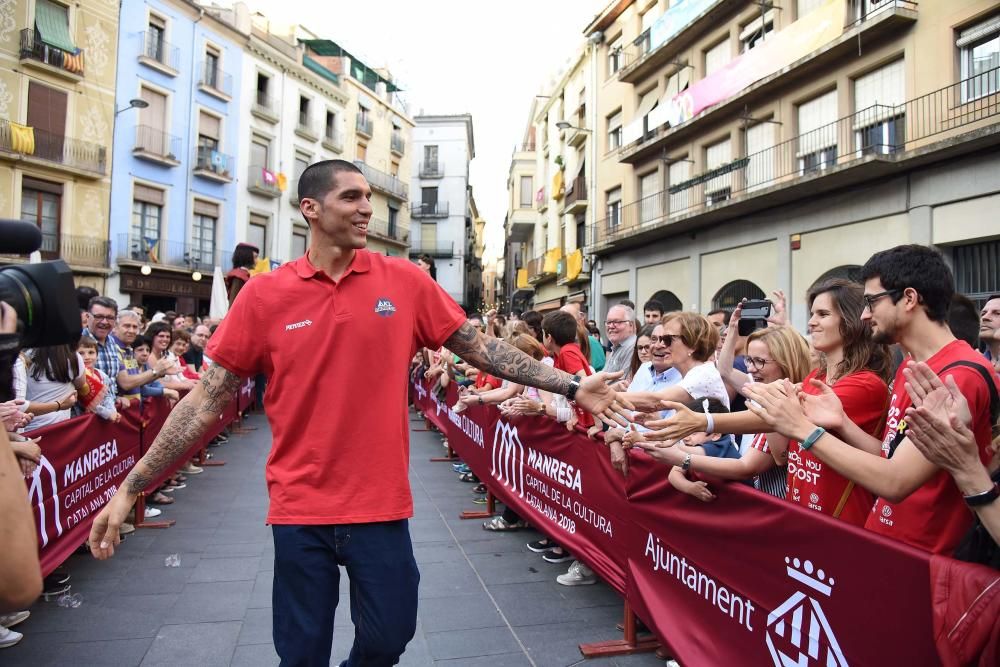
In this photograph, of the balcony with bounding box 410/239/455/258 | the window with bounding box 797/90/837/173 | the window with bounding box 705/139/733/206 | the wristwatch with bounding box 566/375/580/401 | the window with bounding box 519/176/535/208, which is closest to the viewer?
the wristwatch with bounding box 566/375/580/401

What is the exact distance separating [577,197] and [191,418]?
27.1 meters

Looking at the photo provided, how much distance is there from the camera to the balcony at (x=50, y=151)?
67.6ft

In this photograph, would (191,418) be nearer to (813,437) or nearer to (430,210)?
(813,437)

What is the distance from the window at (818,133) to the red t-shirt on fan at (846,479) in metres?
13.5

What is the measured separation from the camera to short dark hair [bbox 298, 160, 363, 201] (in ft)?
8.79

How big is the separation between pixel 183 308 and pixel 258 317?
86.1 feet

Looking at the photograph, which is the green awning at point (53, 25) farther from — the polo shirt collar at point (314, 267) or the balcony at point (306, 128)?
the polo shirt collar at point (314, 267)

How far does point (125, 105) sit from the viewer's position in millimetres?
24297

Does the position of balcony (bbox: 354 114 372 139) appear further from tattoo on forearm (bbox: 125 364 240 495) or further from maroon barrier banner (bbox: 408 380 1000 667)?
tattoo on forearm (bbox: 125 364 240 495)

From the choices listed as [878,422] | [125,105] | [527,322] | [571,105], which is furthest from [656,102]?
[878,422]

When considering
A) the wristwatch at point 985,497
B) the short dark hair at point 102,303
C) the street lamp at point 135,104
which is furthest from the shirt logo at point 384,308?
the street lamp at point 135,104

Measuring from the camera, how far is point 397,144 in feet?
141

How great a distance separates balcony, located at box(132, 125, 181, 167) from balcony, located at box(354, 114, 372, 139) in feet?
43.1

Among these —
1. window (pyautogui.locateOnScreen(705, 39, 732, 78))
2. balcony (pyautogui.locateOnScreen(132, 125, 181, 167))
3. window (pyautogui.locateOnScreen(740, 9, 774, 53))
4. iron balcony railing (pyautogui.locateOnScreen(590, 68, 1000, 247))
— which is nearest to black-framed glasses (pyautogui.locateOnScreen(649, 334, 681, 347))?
iron balcony railing (pyautogui.locateOnScreen(590, 68, 1000, 247))
